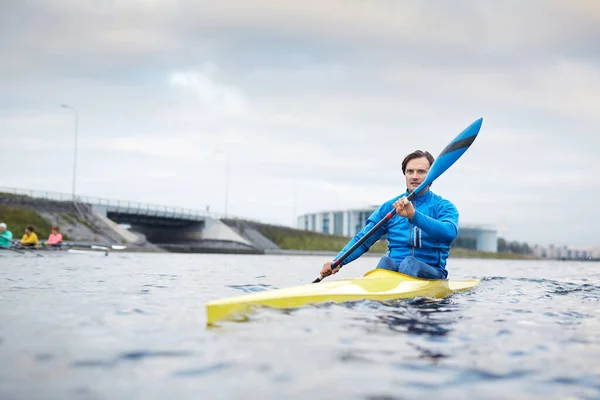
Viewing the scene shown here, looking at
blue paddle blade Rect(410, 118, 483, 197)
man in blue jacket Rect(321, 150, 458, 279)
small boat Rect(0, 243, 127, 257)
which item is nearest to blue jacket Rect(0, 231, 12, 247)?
small boat Rect(0, 243, 127, 257)

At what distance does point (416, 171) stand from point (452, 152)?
0.83 metres

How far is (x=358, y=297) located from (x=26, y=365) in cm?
400

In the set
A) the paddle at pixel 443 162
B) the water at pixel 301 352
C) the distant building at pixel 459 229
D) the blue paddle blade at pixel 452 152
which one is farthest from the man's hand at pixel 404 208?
the distant building at pixel 459 229

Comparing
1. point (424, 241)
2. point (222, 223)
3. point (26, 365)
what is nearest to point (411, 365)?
point (26, 365)

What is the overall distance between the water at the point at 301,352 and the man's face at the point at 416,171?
1.75 m

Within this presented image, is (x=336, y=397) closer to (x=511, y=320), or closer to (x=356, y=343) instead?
(x=356, y=343)

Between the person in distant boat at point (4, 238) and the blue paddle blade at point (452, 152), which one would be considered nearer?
the blue paddle blade at point (452, 152)

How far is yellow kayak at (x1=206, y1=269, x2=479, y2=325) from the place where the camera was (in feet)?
18.7

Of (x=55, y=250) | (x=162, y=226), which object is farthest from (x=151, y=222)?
(x=55, y=250)

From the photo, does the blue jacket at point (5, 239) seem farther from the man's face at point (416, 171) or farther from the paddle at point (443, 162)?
the man's face at point (416, 171)

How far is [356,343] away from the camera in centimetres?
471

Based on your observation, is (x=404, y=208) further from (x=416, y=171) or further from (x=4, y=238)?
(x=4, y=238)

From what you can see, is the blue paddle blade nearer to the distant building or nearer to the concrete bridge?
the concrete bridge

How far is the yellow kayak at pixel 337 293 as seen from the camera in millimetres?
5691
